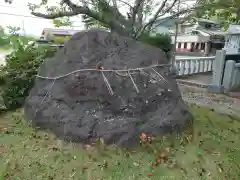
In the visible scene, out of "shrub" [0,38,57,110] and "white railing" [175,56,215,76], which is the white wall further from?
"shrub" [0,38,57,110]

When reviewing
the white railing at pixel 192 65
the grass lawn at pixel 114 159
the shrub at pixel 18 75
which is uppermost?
the shrub at pixel 18 75

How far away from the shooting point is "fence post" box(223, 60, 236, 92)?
7789 millimetres

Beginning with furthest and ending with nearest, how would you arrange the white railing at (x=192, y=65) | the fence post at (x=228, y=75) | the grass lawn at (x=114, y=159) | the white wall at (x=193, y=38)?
the white wall at (x=193, y=38)
the white railing at (x=192, y=65)
the fence post at (x=228, y=75)
the grass lawn at (x=114, y=159)

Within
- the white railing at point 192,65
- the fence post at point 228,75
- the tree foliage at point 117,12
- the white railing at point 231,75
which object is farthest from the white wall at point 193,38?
the tree foliage at point 117,12

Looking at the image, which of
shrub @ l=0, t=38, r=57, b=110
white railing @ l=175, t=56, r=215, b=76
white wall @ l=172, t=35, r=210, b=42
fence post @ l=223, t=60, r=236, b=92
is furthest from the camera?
white wall @ l=172, t=35, r=210, b=42

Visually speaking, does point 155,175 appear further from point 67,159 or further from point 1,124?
point 1,124

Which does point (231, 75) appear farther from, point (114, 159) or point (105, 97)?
point (114, 159)

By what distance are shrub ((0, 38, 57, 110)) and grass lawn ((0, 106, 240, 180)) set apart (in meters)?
1.24

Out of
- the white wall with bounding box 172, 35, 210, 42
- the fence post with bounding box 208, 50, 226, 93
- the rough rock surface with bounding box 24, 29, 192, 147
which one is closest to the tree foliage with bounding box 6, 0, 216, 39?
the rough rock surface with bounding box 24, 29, 192, 147

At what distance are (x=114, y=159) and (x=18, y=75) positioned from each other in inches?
117

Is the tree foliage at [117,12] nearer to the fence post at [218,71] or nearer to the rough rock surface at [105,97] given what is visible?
the rough rock surface at [105,97]

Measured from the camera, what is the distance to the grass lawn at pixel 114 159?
8.73ft

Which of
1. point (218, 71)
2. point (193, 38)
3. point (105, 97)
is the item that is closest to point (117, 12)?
point (105, 97)

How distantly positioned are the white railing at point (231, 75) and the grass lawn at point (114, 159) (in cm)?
485
